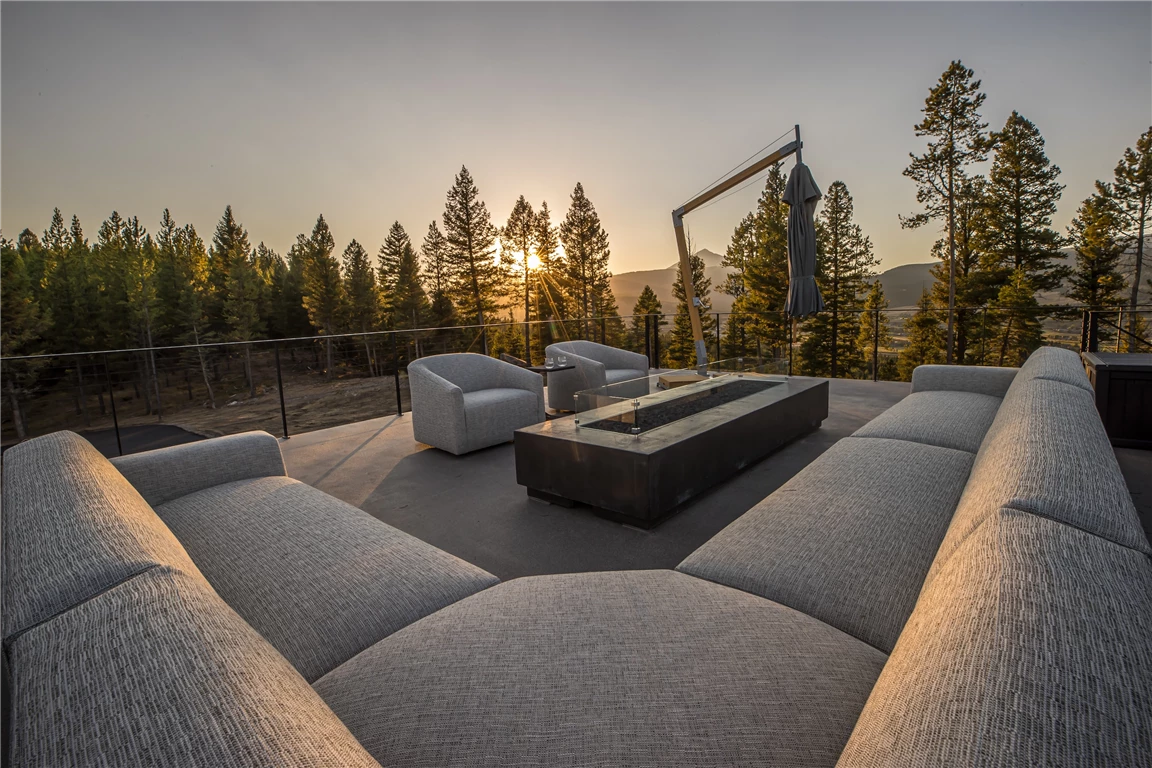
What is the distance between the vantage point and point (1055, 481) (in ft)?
2.79

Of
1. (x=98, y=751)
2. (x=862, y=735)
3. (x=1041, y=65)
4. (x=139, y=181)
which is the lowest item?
(x=862, y=735)

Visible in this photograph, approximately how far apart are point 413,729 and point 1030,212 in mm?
22687

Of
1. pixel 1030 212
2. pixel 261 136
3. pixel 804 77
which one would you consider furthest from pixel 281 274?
pixel 1030 212

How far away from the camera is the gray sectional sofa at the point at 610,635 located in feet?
1.38

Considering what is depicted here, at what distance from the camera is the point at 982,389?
10.4ft

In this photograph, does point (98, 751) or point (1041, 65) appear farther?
point (1041, 65)

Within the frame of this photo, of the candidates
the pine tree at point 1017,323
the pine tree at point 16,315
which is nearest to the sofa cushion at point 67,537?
the pine tree at point 1017,323

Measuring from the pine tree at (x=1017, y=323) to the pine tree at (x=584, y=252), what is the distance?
15.1m

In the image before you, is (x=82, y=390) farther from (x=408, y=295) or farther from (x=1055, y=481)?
(x=408, y=295)

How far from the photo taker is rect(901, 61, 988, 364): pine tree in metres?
14.2

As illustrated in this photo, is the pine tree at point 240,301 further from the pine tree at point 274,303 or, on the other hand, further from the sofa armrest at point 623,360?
the sofa armrest at point 623,360

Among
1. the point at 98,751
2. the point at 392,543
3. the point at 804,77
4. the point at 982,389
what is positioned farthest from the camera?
the point at 804,77

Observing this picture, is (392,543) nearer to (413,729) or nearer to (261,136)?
(413,729)

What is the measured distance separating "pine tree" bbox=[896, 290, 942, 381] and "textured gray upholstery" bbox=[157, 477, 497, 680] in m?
21.5
